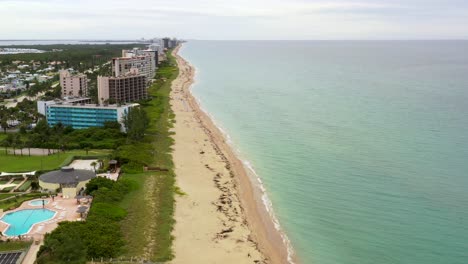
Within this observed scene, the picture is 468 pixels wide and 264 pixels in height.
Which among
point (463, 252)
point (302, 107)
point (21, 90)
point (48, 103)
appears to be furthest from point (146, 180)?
point (21, 90)

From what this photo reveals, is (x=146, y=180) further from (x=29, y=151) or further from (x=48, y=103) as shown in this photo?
(x=48, y=103)

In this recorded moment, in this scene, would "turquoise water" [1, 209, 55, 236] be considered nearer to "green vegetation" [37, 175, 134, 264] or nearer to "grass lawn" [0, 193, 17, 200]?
"green vegetation" [37, 175, 134, 264]

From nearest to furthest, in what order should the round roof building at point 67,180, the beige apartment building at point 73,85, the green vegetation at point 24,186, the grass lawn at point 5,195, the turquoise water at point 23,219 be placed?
1. the turquoise water at point 23,219
2. the grass lawn at point 5,195
3. the round roof building at point 67,180
4. the green vegetation at point 24,186
5. the beige apartment building at point 73,85

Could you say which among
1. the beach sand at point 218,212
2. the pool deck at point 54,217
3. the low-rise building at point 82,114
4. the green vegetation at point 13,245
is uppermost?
the low-rise building at point 82,114

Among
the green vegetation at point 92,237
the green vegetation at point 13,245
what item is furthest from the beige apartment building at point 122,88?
the green vegetation at point 13,245

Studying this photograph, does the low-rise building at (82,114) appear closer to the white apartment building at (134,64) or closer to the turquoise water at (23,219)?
the turquoise water at (23,219)


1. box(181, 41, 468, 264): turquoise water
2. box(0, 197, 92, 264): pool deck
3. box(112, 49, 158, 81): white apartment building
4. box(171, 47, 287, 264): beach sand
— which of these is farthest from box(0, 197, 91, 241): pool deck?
box(112, 49, 158, 81): white apartment building
